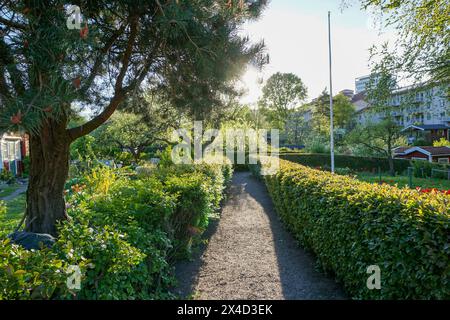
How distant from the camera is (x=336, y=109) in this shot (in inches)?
2110

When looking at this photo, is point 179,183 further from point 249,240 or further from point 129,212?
point 249,240

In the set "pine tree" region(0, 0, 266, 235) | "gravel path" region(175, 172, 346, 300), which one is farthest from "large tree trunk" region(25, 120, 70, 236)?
"gravel path" region(175, 172, 346, 300)

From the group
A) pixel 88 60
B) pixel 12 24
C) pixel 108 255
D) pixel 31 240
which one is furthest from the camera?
pixel 88 60

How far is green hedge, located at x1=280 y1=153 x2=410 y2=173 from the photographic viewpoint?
2430cm

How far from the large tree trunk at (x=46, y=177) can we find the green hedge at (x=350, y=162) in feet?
71.0

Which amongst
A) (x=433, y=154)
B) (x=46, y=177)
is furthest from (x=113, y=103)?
(x=433, y=154)

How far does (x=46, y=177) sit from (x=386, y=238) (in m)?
3.58

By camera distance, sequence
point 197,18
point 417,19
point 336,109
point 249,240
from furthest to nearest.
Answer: point 336,109
point 417,19
point 249,240
point 197,18

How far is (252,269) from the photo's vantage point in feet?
15.1

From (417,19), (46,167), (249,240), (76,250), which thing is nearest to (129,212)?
(46,167)

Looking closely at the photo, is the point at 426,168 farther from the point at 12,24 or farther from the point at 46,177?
the point at 12,24

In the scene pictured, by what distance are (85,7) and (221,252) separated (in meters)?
4.31

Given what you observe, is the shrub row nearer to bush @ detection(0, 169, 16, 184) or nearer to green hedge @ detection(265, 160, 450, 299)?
green hedge @ detection(265, 160, 450, 299)
